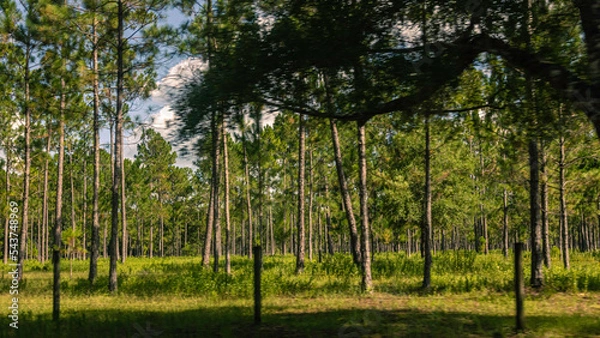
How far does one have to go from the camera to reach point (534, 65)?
6.05 meters

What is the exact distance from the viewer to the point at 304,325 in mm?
8469

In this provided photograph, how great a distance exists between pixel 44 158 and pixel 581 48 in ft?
107

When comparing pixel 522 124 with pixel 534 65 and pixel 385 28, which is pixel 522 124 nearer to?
pixel 534 65

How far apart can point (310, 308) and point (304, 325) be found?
207cm

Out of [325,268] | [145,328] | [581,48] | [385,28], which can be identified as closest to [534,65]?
[581,48]

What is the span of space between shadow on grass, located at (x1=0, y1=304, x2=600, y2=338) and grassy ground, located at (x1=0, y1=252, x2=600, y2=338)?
17 millimetres

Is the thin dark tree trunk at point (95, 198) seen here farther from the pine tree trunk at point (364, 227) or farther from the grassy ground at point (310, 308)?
the pine tree trunk at point (364, 227)

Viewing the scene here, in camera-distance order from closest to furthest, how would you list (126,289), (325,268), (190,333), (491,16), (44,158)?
(491,16), (190,333), (126,289), (325,268), (44,158)

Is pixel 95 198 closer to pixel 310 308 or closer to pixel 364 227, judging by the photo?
pixel 364 227

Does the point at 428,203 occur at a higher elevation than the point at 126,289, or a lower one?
higher

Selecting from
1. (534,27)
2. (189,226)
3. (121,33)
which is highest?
(121,33)

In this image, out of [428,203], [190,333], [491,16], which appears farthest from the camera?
[428,203]

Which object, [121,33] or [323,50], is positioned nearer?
[323,50]

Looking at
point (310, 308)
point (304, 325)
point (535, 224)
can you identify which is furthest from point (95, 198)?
point (535, 224)
